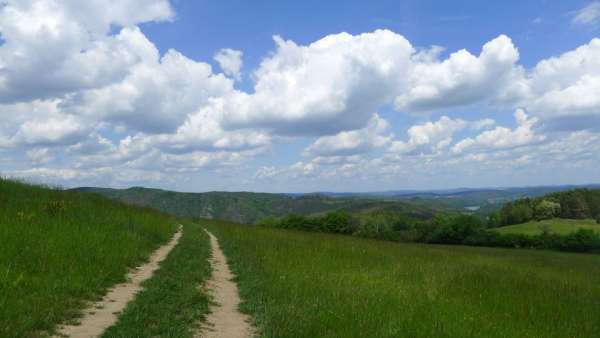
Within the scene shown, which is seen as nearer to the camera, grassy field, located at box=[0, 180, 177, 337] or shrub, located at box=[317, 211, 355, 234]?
grassy field, located at box=[0, 180, 177, 337]

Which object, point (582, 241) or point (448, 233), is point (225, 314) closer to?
point (448, 233)

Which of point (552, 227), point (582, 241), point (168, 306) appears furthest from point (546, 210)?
point (168, 306)

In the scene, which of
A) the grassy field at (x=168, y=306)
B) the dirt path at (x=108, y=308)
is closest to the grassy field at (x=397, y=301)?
the grassy field at (x=168, y=306)

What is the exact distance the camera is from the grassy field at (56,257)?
7023mm

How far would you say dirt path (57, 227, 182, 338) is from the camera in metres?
6.58

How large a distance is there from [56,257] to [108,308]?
368 cm

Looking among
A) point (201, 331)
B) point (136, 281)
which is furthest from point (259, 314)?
point (136, 281)

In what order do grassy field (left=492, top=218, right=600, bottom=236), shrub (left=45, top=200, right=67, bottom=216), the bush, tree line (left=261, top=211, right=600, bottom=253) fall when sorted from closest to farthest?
1. shrub (left=45, top=200, right=67, bottom=216)
2. the bush
3. tree line (left=261, top=211, right=600, bottom=253)
4. grassy field (left=492, top=218, right=600, bottom=236)

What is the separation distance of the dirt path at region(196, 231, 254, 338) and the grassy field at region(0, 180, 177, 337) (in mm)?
2245

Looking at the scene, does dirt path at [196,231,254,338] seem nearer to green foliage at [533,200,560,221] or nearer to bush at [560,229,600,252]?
bush at [560,229,600,252]

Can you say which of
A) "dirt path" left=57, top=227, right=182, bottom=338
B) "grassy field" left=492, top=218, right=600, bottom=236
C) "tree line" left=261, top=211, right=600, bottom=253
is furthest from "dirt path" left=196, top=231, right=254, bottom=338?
"grassy field" left=492, top=218, right=600, bottom=236

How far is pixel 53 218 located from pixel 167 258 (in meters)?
5.06

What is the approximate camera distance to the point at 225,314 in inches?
331

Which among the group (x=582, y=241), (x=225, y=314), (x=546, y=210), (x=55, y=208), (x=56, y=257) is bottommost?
(x=582, y=241)
